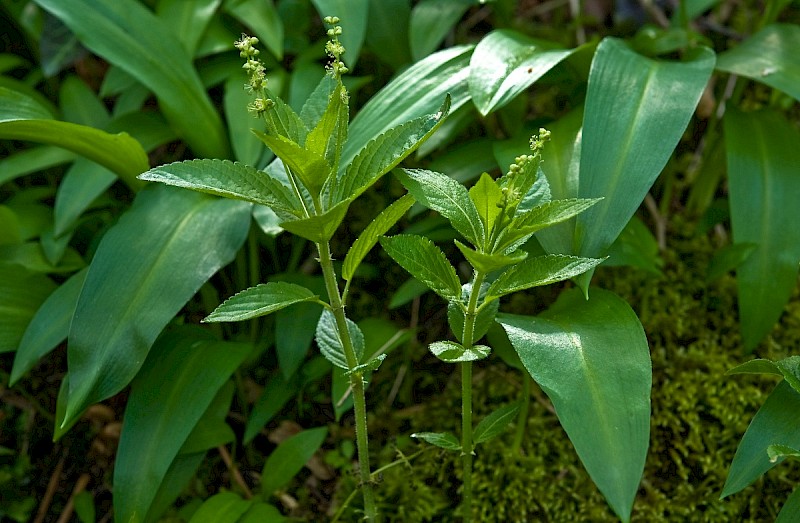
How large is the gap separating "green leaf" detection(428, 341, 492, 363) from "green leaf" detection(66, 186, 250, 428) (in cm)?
45

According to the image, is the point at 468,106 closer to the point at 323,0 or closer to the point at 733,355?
the point at 323,0

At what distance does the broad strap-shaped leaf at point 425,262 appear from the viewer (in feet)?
3.15

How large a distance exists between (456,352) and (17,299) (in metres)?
0.86

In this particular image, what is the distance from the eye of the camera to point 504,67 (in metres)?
1.28

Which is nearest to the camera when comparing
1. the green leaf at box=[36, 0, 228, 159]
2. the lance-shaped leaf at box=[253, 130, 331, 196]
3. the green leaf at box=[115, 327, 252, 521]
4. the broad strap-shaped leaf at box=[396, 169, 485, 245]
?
the lance-shaped leaf at box=[253, 130, 331, 196]

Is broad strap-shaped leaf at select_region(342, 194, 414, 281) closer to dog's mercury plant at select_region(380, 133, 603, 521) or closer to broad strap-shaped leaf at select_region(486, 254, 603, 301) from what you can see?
dog's mercury plant at select_region(380, 133, 603, 521)

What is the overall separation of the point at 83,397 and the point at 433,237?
0.66 meters

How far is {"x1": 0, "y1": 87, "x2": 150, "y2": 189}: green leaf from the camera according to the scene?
119 cm

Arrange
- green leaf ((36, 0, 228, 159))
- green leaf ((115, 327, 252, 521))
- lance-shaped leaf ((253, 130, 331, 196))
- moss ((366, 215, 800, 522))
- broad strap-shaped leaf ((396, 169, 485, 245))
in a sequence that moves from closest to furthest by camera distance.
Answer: lance-shaped leaf ((253, 130, 331, 196))
broad strap-shaped leaf ((396, 169, 485, 245))
green leaf ((115, 327, 252, 521))
moss ((366, 215, 800, 522))
green leaf ((36, 0, 228, 159))

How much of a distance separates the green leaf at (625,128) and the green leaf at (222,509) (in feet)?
2.24

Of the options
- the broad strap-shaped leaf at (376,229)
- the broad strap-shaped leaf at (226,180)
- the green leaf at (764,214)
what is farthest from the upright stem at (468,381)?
the green leaf at (764,214)

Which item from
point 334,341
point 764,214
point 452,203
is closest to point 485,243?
point 452,203

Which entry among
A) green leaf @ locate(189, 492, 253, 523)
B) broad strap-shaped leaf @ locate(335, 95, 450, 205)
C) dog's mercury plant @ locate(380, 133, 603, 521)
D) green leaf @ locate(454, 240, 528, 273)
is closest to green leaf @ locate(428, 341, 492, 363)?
dog's mercury plant @ locate(380, 133, 603, 521)

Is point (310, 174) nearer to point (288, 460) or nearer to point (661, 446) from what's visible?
point (288, 460)
